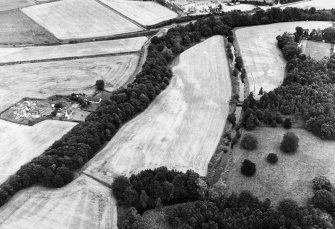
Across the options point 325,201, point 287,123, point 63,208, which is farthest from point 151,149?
point 325,201

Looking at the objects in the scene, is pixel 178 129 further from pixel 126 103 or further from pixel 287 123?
pixel 287 123

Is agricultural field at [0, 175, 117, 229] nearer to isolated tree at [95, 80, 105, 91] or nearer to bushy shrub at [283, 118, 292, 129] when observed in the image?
isolated tree at [95, 80, 105, 91]

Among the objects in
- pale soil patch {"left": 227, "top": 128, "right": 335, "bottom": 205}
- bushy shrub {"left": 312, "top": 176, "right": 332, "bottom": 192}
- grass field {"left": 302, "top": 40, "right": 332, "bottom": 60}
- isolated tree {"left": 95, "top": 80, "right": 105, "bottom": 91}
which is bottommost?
pale soil patch {"left": 227, "top": 128, "right": 335, "bottom": 205}

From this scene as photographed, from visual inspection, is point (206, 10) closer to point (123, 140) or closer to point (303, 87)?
point (303, 87)

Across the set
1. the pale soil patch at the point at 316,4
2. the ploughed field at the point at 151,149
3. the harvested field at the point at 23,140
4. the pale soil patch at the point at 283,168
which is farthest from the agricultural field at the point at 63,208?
the pale soil patch at the point at 316,4

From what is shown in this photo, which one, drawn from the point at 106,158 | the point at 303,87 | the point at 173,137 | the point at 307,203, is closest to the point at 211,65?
the point at 303,87

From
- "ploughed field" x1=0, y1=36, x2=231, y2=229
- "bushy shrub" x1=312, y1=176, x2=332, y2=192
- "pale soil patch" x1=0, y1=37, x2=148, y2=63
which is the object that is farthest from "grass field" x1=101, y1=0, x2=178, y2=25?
"bushy shrub" x1=312, y1=176, x2=332, y2=192

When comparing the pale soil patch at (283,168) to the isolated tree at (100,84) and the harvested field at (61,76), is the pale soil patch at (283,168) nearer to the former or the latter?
the isolated tree at (100,84)
